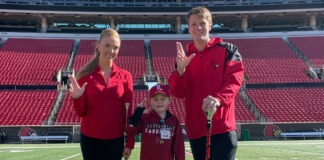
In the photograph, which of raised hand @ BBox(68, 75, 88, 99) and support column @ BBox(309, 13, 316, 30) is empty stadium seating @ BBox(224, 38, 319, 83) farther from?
raised hand @ BBox(68, 75, 88, 99)

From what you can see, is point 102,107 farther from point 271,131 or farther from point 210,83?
point 271,131

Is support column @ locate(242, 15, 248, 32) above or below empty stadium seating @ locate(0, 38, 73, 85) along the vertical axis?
above

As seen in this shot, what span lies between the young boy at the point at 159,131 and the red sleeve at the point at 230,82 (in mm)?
1089

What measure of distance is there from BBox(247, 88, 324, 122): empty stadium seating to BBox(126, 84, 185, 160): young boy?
17098mm

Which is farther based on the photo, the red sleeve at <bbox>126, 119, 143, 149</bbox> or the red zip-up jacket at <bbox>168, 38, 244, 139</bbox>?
the red sleeve at <bbox>126, 119, 143, 149</bbox>

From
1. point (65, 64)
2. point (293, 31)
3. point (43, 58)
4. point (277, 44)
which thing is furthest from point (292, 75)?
point (43, 58)

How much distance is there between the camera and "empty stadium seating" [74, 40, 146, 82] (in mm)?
26938

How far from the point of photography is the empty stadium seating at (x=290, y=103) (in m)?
19.8

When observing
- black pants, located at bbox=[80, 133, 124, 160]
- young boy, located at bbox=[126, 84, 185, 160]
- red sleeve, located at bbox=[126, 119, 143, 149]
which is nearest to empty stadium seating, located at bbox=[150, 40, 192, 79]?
young boy, located at bbox=[126, 84, 185, 160]

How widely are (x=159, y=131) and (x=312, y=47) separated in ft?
101

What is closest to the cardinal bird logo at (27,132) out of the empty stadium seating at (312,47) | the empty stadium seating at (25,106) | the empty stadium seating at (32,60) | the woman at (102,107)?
the empty stadium seating at (25,106)

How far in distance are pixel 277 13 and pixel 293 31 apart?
2793 mm

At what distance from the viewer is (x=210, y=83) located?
296 centimetres

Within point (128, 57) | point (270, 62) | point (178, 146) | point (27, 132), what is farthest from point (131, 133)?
point (270, 62)
